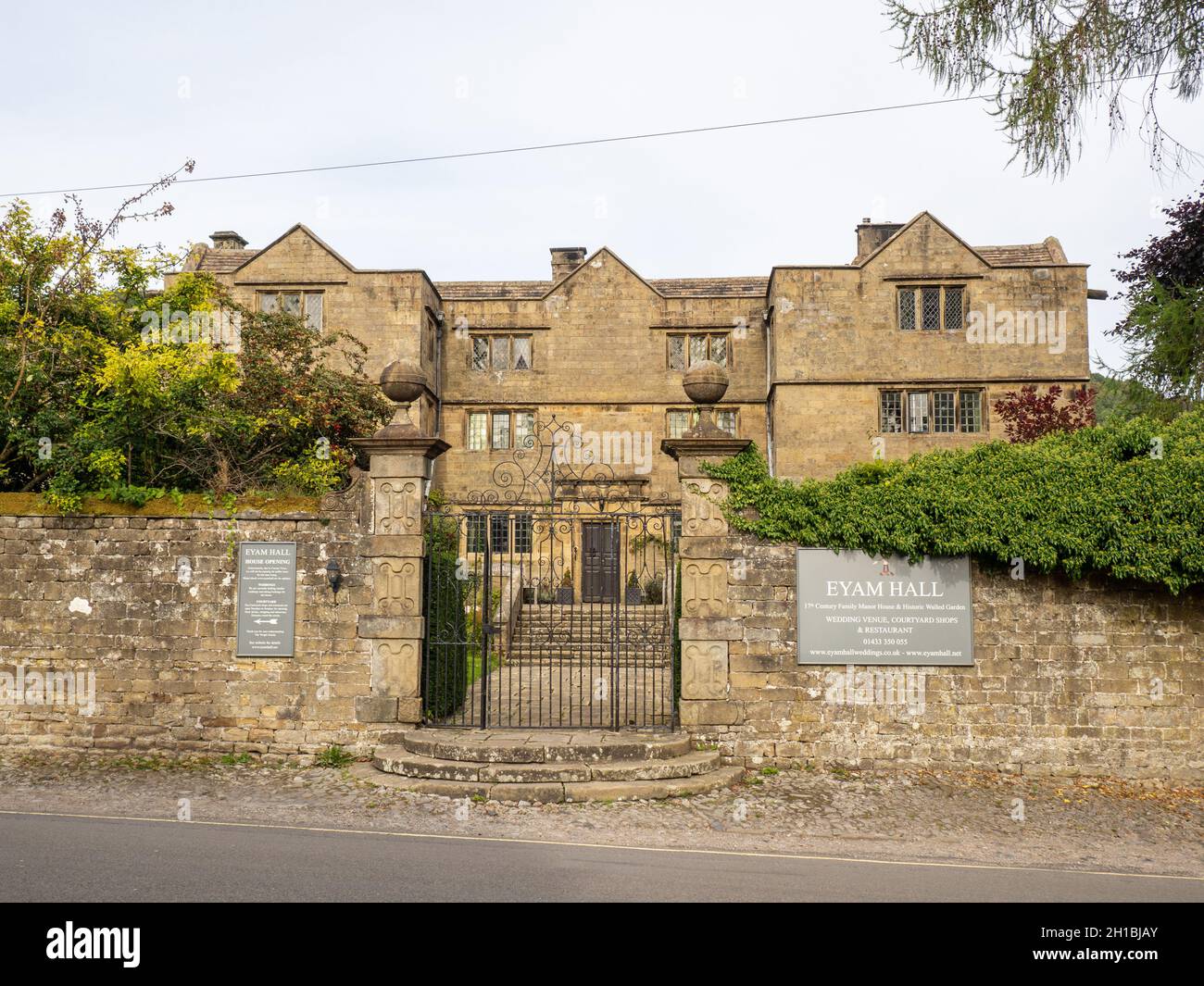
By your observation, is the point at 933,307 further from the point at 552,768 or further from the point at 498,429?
the point at 552,768

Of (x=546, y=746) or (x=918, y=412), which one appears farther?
(x=918, y=412)

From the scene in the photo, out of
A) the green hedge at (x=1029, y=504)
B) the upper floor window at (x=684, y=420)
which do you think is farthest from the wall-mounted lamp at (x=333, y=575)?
the upper floor window at (x=684, y=420)

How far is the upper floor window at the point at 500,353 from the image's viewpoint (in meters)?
25.3

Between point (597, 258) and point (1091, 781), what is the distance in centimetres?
1969

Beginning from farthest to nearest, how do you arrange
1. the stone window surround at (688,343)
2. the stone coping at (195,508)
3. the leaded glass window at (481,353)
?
the leaded glass window at (481,353) < the stone window surround at (688,343) < the stone coping at (195,508)

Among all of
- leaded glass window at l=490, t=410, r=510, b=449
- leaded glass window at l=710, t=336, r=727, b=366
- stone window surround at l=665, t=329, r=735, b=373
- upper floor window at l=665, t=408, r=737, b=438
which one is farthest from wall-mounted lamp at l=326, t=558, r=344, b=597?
leaded glass window at l=710, t=336, r=727, b=366

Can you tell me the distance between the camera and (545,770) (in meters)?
8.34

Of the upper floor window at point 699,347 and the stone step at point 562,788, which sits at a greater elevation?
the upper floor window at point 699,347

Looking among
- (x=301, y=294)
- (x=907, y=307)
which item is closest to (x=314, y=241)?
(x=301, y=294)

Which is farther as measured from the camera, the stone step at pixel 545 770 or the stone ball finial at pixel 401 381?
the stone ball finial at pixel 401 381

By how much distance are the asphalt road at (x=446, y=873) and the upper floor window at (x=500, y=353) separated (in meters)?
19.2

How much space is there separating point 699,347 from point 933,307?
621cm

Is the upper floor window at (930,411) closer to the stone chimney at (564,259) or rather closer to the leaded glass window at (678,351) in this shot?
the leaded glass window at (678,351)

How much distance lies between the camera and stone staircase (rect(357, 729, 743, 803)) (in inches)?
323
